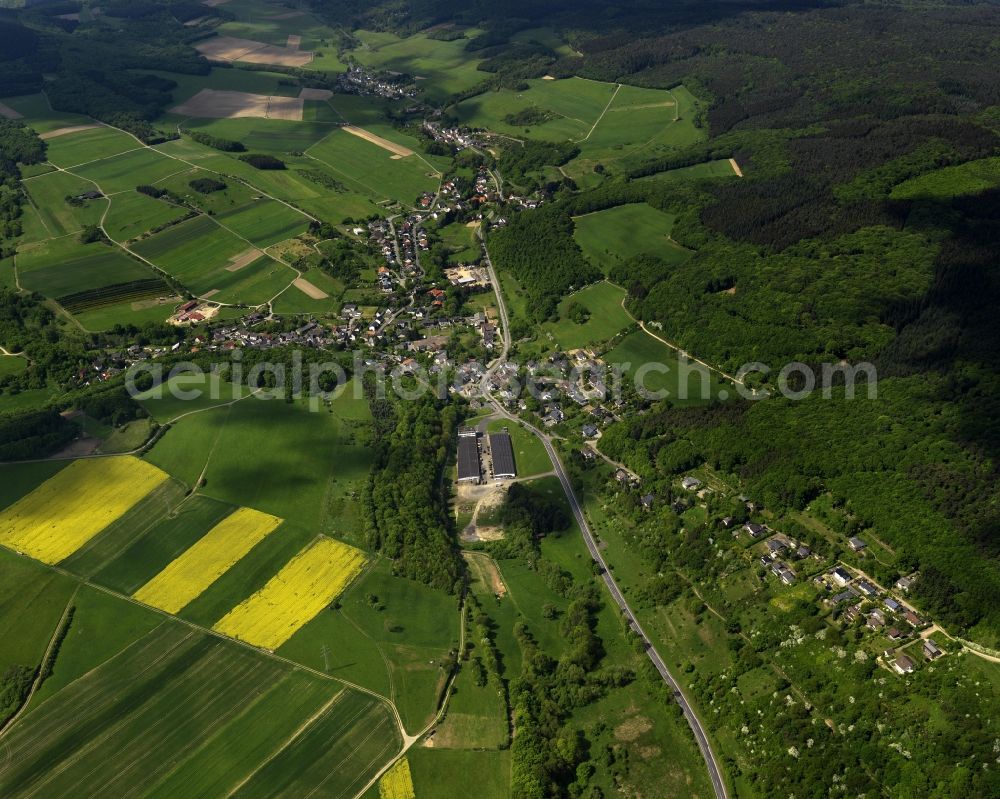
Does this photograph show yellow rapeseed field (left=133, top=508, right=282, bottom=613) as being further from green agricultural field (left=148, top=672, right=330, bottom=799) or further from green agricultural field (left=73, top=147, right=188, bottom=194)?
green agricultural field (left=73, top=147, right=188, bottom=194)

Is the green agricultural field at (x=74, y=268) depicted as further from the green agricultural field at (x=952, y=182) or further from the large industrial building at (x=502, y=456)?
the green agricultural field at (x=952, y=182)

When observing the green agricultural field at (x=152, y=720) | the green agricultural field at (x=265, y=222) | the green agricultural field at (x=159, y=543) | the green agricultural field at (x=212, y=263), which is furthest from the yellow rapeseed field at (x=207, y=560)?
the green agricultural field at (x=265, y=222)

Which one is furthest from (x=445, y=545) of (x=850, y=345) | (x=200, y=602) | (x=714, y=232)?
(x=714, y=232)

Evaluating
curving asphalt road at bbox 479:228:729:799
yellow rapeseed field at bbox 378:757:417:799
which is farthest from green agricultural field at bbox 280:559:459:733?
curving asphalt road at bbox 479:228:729:799

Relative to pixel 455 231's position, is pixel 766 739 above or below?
below

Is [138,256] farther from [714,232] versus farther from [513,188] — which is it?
[714,232]
